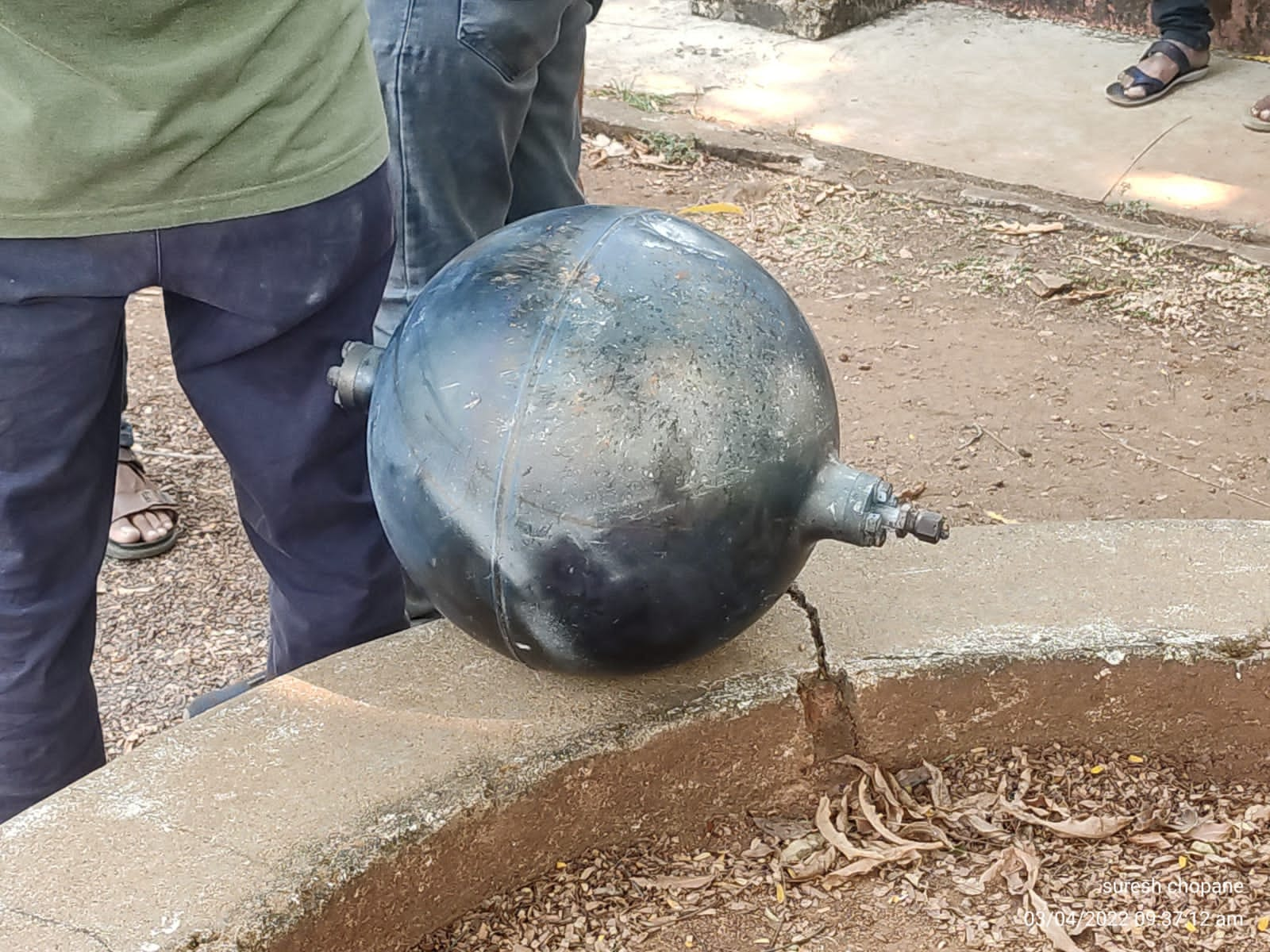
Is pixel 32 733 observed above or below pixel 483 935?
above

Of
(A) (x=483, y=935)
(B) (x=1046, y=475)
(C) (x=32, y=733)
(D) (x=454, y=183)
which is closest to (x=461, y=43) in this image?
(D) (x=454, y=183)

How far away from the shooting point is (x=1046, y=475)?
3639mm

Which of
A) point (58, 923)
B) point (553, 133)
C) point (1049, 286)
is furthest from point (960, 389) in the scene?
point (58, 923)

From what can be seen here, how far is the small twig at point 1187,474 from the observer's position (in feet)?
11.5

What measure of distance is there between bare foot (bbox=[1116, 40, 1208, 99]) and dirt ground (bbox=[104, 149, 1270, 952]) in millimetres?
1223

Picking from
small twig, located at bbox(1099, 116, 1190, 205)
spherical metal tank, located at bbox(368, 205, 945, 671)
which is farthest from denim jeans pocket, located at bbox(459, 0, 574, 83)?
small twig, located at bbox(1099, 116, 1190, 205)

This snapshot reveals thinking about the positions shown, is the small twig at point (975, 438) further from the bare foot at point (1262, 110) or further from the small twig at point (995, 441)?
the bare foot at point (1262, 110)

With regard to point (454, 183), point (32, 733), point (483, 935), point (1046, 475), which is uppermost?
point (454, 183)

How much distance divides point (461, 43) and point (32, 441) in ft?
3.82

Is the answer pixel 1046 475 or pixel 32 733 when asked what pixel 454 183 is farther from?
pixel 1046 475

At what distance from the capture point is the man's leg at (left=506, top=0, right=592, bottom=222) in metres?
3.07

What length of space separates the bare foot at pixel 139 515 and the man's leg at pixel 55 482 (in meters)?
1.27

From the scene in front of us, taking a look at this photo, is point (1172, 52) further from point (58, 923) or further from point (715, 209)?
point (58, 923)

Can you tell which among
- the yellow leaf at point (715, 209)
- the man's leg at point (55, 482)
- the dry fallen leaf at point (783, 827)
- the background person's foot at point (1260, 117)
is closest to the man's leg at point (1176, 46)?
the background person's foot at point (1260, 117)
